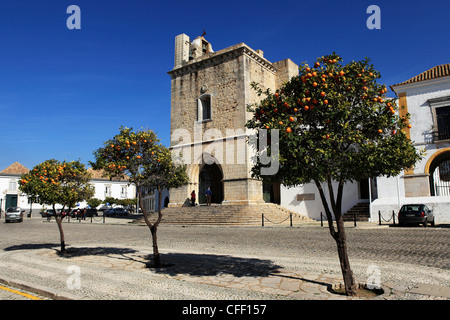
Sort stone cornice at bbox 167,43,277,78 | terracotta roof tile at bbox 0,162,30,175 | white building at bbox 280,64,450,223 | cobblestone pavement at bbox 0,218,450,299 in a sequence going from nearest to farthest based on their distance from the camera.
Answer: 1. cobblestone pavement at bbox 0,218,450,299
2. white building at bbox 280,64,450,223
3. stone cornice at bbox 167,43,277,78
4. terracotta roof tile at bbox 0,162,30,175

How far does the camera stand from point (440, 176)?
81.5 ft

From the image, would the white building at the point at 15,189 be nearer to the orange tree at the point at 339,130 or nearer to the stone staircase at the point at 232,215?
the stone staircase at the point at 232,215

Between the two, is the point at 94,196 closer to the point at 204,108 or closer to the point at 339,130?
the point at 204,108

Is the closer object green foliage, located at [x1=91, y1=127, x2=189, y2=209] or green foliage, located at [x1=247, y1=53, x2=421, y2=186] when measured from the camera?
green foliage, located at [x1=247, y1=53, x2=421, y2=186]

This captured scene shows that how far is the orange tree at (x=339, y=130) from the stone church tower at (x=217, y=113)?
18286mm

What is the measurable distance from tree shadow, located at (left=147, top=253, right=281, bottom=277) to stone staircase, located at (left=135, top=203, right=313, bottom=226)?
440 inches

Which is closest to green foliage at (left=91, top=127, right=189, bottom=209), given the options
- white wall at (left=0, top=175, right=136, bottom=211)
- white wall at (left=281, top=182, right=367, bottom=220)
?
white wall at (left=281, top=182, right=367, bottom=220)

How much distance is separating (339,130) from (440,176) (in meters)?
24.4

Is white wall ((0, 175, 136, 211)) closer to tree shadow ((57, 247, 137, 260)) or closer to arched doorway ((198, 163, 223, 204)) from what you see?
arched doorway ((198, 163, 223, 204))

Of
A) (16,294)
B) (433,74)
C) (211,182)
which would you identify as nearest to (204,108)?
(211,182)

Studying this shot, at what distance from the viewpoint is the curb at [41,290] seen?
5000 millimetres

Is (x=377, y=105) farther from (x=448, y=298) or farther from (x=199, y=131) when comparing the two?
(x=199, y=131)

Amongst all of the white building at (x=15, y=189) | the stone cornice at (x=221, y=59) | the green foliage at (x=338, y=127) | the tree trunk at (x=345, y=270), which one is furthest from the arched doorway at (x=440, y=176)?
the white building at (x=15, y=189)

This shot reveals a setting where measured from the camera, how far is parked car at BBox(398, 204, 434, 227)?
52.4 ft
